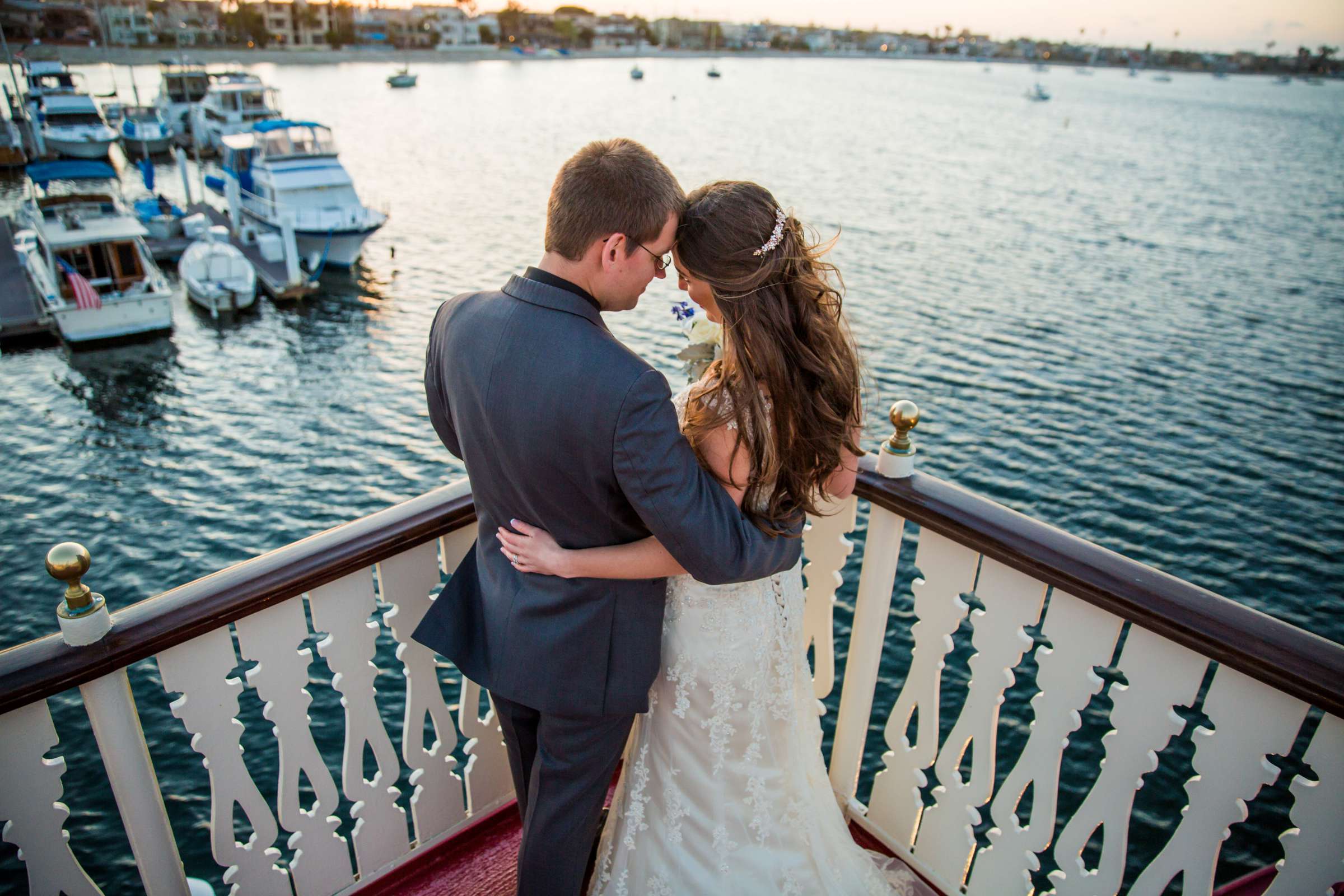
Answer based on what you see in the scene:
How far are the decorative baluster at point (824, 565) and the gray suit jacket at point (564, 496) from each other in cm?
46

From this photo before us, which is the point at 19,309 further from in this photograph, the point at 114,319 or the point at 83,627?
the point at 83,627

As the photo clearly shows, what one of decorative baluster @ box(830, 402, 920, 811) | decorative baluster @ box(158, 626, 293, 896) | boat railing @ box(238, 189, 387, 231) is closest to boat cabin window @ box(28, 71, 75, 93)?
boat railing @ box(238, 189, 387, 231)

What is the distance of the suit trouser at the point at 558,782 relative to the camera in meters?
→ 1.70

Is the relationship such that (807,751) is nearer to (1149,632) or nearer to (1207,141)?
(1149,632)

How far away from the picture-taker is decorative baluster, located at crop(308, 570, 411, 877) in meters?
1.90

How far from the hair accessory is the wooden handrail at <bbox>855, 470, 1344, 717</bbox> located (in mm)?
800

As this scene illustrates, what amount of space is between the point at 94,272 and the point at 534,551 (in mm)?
18748

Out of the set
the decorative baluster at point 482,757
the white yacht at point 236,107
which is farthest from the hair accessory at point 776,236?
the white yacht at point 236,107

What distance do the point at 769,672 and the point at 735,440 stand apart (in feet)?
2.18

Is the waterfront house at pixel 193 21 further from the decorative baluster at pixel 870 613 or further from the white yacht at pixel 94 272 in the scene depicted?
the decorative baluster at pixel 870 613

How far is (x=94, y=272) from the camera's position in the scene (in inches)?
627

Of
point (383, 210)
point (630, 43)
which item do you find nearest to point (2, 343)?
point (383, 210)

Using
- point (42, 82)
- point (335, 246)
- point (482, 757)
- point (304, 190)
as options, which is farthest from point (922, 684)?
point (42, 82)

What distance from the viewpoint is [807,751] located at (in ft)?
6.78
